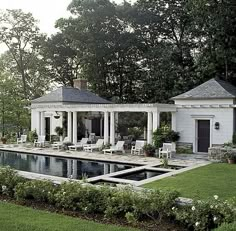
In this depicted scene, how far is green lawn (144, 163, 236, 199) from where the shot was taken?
12102 millimetres

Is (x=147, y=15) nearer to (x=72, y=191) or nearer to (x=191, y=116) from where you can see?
(x=191, y=116)

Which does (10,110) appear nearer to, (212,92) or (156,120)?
(156,120)

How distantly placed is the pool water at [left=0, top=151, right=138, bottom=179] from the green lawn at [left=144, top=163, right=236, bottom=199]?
4001 mm

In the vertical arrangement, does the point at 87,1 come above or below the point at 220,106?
above

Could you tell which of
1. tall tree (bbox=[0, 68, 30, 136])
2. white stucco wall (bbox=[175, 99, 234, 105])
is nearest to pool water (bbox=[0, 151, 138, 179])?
white stucco wall (bbox=[175, 99, 234, 105])

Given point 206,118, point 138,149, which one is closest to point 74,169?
point 138,149

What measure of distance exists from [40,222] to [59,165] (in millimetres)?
12165

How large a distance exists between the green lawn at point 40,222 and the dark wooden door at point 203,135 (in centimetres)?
1701

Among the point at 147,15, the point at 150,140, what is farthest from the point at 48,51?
the point at 150,140

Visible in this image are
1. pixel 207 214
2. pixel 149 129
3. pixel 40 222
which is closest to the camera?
pixel 207 214

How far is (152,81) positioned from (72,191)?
94.1 feet

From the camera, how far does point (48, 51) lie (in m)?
45.8

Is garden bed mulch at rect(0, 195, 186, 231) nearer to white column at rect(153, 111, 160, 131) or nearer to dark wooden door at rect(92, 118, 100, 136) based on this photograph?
white column at rect(153, 111, 160, 131)

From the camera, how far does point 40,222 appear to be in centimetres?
825
